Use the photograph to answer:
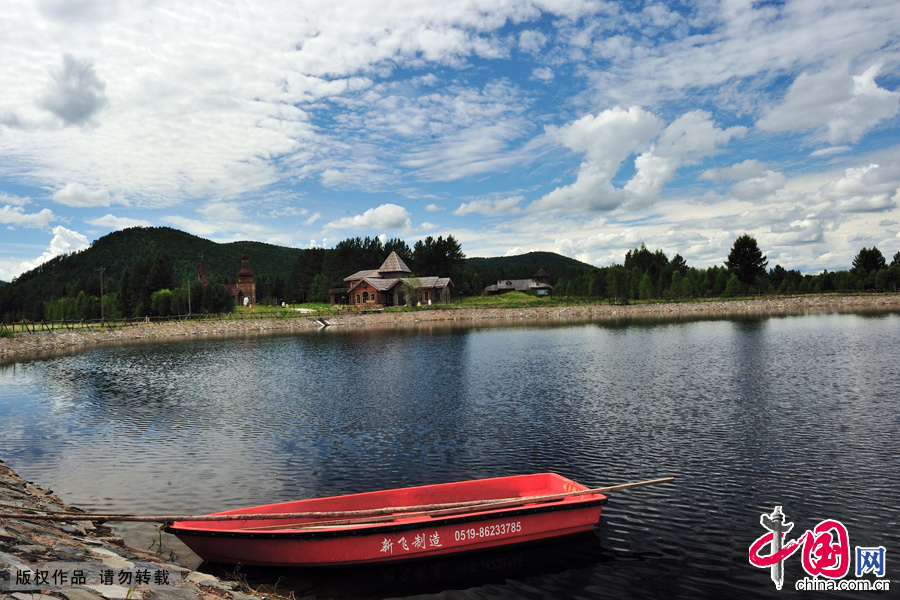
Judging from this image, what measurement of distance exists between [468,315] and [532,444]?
10319cm

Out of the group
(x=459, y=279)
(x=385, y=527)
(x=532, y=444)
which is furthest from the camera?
(x=459, y=279)

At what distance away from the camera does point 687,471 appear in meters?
18.4

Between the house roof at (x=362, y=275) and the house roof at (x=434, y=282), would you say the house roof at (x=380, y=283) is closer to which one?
the house roof at (x=362, y=275)

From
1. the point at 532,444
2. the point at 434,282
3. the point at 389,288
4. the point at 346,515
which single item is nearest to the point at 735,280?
the point at 434,282

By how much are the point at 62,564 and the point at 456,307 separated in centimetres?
11819

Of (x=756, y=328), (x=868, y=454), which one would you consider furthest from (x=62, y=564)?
(x=756, y=328)

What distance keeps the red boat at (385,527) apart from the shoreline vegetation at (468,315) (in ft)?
270

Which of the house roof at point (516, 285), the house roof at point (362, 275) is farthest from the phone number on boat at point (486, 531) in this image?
the house roof at point (516, 285)

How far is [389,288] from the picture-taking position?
5128 inches

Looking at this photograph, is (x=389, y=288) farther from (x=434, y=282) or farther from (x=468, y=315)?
(x=468, y=315)

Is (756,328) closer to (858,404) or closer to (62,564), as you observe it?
(858,404)

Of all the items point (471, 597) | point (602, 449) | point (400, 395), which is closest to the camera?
point (471, 597)

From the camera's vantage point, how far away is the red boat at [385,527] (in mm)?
12203

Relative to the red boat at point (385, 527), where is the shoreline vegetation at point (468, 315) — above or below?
above
